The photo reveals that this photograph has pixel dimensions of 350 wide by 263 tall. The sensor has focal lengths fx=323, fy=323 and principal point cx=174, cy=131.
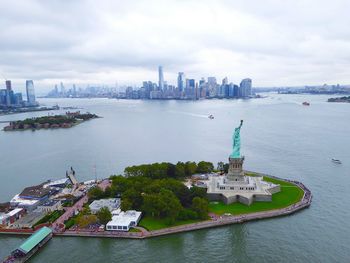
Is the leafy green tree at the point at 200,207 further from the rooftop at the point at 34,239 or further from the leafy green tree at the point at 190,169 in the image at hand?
the rooftop at the point at 34,239

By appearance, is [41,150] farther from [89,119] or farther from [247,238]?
[89,119]

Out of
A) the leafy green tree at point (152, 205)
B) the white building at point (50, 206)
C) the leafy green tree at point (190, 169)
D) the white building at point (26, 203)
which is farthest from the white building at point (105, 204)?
the leafy green tree at point (190, 169)

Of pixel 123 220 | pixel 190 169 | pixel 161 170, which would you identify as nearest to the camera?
pixel 123 220

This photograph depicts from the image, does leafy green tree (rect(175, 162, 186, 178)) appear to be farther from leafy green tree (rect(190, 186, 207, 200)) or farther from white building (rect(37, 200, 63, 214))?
white building (rect(37, 200, 63, 214))

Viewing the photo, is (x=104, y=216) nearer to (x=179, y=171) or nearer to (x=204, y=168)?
(x=179, y=171)

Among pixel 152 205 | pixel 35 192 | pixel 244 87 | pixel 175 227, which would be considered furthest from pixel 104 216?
pixel 244 87

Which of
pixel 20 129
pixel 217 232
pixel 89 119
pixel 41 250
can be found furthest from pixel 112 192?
pixel 89 119

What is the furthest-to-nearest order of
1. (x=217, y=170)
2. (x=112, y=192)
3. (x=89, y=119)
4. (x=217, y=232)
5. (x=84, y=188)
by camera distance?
(x=89, y=119) → (x=217, y=170) → (x=84, y=188) → (x=112, y=192) → (x=217, y=232)
